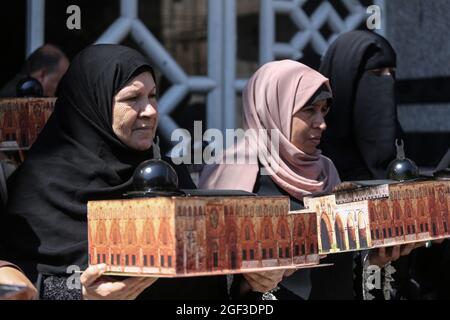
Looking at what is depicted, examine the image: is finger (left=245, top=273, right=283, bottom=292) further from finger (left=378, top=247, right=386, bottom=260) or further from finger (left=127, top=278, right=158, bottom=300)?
finger (left=378, top=247, right=386, bottom=260)

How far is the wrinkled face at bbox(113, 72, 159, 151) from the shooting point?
3.53 m

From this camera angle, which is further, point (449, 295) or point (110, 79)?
point (449, 295)

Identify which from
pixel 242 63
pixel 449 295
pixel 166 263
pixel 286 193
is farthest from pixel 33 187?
pixel 242 63

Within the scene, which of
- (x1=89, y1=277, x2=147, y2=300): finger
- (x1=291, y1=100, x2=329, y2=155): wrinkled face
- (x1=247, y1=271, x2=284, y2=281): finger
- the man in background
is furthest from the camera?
the man in background

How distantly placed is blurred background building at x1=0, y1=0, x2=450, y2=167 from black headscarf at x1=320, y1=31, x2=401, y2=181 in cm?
59

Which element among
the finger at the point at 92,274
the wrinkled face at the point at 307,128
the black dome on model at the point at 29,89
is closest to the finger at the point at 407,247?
the wrinkled face at the point at 307,128

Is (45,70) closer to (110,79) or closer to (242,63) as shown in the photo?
(110,79)

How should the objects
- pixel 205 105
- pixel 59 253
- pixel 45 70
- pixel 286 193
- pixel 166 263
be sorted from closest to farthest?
pixel 166 263
pixel 59 253
pixel 286 193
pixel 45 70
pixel 205 105

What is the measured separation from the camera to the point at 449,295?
5.57 meters

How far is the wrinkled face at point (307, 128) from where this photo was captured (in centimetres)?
436

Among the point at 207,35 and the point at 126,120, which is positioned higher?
the point at 207,35

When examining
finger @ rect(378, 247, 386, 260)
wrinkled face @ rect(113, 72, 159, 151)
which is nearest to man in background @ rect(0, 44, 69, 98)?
wrinkled face @ rect(113, 72, 159, 151)

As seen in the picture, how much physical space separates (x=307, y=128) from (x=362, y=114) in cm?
86

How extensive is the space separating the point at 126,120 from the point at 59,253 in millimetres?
474
